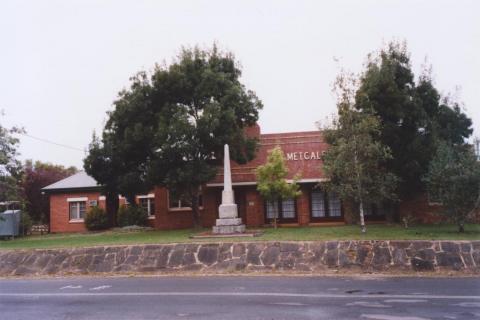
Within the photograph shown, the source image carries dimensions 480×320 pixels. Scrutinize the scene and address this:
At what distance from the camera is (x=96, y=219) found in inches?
1325

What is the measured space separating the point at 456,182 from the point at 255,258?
26.5 feet

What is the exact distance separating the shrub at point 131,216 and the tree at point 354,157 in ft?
53.7

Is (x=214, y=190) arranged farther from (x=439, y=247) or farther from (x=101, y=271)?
(x=439, y=247)

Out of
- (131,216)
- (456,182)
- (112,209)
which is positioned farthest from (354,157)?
(112,209)

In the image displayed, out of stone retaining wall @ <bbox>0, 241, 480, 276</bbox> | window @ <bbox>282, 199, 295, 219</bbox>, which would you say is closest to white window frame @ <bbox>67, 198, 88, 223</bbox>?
window @ <bbox>282, 199, 295, 219</bbox>

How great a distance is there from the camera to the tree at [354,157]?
1978cm

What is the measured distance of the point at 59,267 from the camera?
18453 mm

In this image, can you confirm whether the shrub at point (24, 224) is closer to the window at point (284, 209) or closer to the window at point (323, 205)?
the window at point (284, 209)

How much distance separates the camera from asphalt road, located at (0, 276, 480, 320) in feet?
28.9

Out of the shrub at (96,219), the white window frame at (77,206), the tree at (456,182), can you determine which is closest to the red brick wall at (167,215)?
the shrub at (96,219)

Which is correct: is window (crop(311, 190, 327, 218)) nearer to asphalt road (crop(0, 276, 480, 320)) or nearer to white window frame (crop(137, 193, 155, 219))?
white window frame (crop(137, 193, 155, 219))

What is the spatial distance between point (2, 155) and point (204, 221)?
12.5 m

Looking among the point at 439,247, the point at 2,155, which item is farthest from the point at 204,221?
the point at 439,247

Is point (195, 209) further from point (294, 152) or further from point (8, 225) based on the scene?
point (8, 225)
